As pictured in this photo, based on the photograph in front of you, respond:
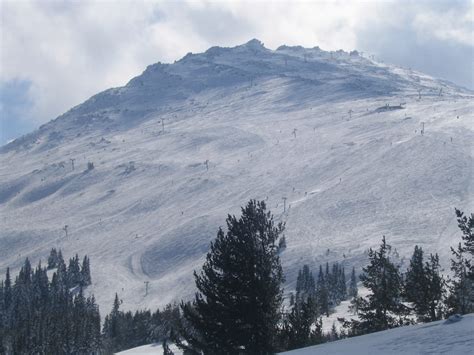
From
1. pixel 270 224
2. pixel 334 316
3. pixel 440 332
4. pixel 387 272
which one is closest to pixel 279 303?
pixel 270 224

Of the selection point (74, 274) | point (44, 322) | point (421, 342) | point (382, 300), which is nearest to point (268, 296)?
point (421, 342)

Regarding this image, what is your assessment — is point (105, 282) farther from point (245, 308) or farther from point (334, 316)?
point (245, 308)

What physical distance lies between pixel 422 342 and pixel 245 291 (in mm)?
10501

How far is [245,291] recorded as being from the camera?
25594mm

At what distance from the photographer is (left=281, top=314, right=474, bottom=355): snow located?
14.9 m

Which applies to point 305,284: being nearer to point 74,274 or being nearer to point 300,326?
point 74,274

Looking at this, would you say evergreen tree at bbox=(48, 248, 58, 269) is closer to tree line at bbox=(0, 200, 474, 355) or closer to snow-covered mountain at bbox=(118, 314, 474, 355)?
tree line at bbox=(0, 200, 474, 355)

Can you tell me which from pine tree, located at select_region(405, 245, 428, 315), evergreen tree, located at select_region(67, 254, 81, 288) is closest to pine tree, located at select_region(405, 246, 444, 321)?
pine tree, located at select_region(405, 245, 428, 315)

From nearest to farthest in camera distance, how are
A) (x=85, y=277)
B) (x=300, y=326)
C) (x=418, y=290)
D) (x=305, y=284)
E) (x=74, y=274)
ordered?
(x=300, y=326) < (x=418, y=290) < (x=305, y=284) < (x=74, y=274) < (x=85, y=277)

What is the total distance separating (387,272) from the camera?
36.9 m

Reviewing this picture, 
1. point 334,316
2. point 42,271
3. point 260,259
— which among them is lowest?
point 334,316

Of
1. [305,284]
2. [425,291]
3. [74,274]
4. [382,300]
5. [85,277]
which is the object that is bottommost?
[305,284]

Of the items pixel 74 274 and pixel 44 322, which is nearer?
pixel 44 322

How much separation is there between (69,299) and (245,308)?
11715cm
